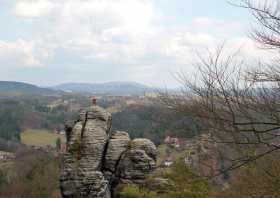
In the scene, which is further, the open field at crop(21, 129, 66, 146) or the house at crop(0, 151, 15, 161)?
the open field at crop(21, 129, 66, 146)

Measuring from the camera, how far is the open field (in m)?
112

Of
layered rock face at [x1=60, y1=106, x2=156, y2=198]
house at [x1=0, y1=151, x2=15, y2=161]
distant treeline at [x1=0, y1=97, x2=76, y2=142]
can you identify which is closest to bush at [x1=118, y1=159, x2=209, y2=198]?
layered rock face at [x1=60, y1=106, x2=156, y2=198]

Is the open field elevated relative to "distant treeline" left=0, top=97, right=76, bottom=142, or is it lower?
lower

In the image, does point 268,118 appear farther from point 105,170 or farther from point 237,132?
point 105,170

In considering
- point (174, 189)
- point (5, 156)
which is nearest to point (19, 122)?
point (5, 156)

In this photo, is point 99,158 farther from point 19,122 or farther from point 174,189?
point 19,122

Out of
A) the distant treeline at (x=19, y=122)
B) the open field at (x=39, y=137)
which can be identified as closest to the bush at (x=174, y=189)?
the open field at (x=39, y=137)

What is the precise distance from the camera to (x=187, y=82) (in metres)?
7.73

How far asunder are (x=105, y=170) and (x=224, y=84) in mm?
11549

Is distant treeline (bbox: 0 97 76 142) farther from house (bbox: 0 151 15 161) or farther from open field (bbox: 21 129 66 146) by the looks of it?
house (bbox: 0 151 15 161)

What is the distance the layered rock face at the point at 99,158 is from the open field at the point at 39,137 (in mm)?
91651

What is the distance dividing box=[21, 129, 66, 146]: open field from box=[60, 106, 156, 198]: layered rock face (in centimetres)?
9165

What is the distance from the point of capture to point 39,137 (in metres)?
120

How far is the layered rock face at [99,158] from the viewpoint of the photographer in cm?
1656
